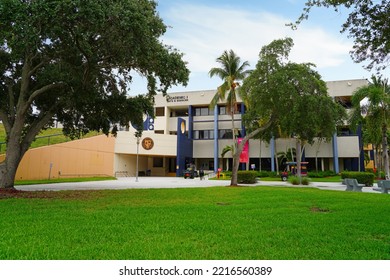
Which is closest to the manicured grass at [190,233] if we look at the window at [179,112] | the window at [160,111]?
the window at [160,111]

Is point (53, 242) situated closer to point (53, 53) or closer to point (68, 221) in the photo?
point (68, 221)

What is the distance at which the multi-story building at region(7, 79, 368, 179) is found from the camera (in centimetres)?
3822

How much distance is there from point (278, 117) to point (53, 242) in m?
17.1

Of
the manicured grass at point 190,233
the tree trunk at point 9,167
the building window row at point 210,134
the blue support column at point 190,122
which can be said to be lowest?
the manicured grass at point 190,233

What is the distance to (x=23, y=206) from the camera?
9.62m

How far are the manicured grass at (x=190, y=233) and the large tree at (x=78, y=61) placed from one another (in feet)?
19.5

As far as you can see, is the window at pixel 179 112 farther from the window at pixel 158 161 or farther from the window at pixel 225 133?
the window at pixel 225 133

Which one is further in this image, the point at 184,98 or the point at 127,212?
the point at 184,98

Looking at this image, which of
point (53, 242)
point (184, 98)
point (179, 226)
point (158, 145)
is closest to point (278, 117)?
point (179, 226)

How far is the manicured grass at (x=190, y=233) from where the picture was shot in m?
4.65

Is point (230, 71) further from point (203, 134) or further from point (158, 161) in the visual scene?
point (158, 161)

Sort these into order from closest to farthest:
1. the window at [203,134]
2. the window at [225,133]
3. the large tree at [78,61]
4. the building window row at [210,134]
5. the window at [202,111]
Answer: the large tree at [78,61]
the window at [225,133]
the building window row at [210,134]
the window at [203,134]
the window at [202,111]

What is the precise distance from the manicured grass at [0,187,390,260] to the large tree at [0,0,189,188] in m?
Answer: 5.94

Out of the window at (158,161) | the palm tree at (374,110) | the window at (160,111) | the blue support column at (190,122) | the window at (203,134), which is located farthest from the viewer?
the window at (158,161)
